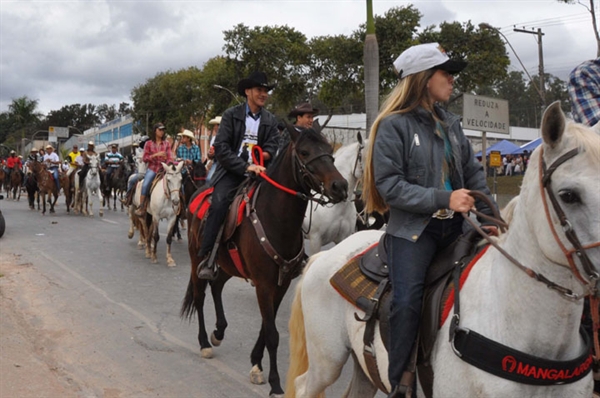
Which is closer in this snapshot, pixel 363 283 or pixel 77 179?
pixel 363 283

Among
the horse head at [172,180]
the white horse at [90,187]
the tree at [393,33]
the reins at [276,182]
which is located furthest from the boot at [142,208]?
the tree at [393,33]

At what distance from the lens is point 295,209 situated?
5840 mm

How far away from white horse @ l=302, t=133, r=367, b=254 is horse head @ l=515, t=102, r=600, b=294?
6128 millimetres

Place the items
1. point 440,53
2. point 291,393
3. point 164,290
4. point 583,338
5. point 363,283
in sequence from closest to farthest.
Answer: point 583,338
point 440,53
point 363,283
point 291,393
point 164,290

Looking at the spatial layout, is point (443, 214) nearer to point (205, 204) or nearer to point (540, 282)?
point (540, 282)

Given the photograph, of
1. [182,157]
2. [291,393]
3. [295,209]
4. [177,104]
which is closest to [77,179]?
[182,157]

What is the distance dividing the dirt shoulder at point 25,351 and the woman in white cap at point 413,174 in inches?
137

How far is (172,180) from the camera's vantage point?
12.6 m

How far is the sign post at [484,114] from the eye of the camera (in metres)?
11.0

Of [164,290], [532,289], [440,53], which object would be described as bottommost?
[164,290]

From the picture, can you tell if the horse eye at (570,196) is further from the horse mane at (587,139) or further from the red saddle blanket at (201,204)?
the red saddle blanket at (201,204)

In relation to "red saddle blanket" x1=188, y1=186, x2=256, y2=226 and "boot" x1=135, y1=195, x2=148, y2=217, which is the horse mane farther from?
"boot" x1=135, y1=195, x2=148, y2=217

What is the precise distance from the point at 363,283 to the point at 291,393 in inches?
45.0

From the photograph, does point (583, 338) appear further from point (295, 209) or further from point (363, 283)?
point (295, 209)
